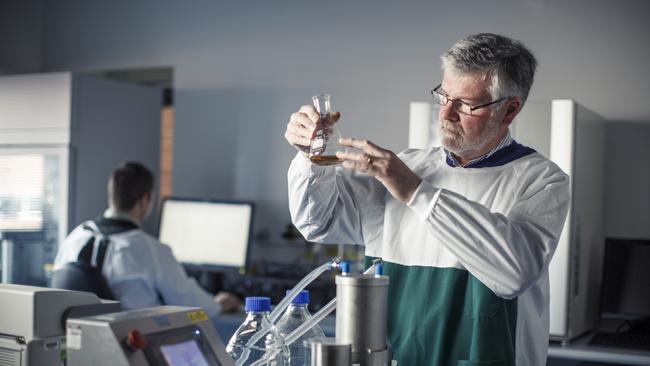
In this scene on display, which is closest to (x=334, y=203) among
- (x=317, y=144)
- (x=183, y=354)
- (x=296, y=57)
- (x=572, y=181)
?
(x=317, y=144)

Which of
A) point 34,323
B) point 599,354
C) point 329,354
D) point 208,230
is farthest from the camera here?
point 208,230

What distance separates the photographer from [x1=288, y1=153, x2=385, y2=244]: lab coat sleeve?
1.95 m

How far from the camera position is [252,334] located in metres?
1.72

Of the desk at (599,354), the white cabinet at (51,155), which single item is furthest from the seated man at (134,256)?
the desk at (599,354)

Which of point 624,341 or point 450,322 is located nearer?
point 450,322

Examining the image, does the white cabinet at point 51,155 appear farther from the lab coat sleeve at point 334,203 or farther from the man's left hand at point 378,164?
the man's left hand at point 378,164

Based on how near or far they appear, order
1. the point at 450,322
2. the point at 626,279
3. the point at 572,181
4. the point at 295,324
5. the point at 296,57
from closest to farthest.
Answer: the point at 295,324
the point at 450,322
the point at 572,181
the point at 626,279
the point at 296,57

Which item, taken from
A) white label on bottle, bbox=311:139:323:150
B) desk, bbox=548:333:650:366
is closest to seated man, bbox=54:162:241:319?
desk, bbox=548:333:650:366

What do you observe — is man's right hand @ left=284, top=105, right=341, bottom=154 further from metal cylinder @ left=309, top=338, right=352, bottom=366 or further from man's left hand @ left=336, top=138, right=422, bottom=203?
metal cylinder @ left=309, top=338, right=352, bottom=366

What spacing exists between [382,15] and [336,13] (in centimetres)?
26

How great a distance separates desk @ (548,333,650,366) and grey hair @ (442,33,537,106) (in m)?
1.34

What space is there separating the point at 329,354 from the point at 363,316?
12cm

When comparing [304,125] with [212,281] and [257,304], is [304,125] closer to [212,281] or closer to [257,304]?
[257,304]

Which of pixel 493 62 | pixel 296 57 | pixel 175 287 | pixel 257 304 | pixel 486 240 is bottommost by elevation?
pixel 175 287
